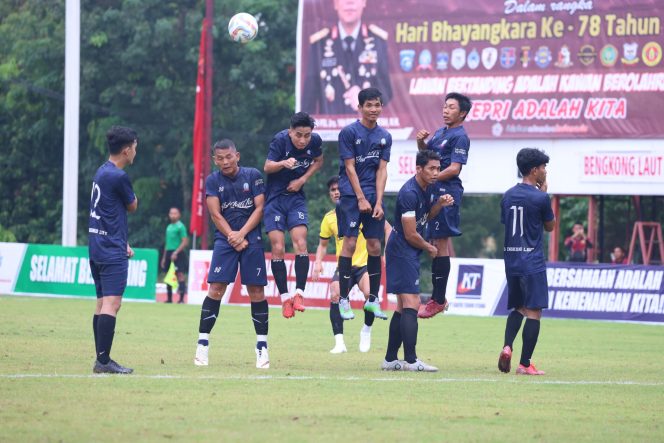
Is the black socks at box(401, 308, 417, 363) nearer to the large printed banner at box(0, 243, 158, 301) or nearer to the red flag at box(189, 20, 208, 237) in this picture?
the large printed banner at box(0, 243, 158, 301)

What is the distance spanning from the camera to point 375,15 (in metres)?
35.2

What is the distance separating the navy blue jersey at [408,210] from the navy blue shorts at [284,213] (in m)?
1.55

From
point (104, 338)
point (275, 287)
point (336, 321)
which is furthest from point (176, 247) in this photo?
point (104, 338)

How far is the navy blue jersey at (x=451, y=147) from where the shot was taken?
48.8ft

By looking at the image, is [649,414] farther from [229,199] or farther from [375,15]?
[375,15]

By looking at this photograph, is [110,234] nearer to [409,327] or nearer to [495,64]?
[409,327]

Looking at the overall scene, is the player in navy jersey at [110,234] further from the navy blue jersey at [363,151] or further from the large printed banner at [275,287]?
the large printed banner at [275,287]

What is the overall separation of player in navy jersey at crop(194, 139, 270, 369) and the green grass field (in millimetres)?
475

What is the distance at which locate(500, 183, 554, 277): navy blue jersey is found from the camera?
13.6 metres

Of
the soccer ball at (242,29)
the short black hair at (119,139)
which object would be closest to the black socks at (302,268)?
the short black hair at (119,139)

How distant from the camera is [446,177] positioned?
14.9 metres

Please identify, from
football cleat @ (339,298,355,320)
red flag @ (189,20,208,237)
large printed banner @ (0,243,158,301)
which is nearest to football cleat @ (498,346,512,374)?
football cleat @ (339,298,355,320)

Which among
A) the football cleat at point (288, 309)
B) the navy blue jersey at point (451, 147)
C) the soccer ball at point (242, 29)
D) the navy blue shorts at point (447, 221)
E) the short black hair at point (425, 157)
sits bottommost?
the football cleat at point (288, 309)

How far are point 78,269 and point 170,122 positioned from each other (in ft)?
74.5
